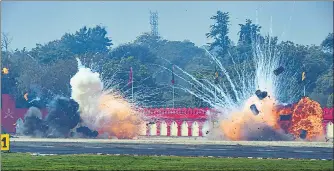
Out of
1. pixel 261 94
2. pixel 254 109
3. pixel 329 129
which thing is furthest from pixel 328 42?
pixel 254 109

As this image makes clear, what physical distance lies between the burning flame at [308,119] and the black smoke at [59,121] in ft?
76.4

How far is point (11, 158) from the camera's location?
53844 millimetres

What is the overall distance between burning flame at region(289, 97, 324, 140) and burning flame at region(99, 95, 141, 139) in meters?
18.6

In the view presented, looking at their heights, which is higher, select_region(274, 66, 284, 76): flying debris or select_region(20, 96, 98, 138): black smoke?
select_region(274, 66, 284, 76): flying debris

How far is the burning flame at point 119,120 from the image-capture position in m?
90.9

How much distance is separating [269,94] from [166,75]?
66.1 metres

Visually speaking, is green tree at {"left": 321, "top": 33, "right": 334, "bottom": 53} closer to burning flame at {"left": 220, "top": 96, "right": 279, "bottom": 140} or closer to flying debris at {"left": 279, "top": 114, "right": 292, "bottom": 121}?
burning flame at {"left": 220, "top": 96, "right": 279, "bottom": 140}

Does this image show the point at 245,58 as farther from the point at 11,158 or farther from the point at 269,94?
the point at 11,158

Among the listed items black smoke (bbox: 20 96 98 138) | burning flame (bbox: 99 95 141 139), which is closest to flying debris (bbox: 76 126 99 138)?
black smoke (bbox: 20 96 98 138)

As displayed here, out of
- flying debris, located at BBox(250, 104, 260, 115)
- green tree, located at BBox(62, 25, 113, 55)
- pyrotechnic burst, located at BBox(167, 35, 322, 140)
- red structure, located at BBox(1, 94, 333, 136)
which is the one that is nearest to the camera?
pyrotechnic burst, located at BBox(167, 35, 322, 140)

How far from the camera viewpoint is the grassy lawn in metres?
46.0

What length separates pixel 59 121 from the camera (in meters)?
91.3

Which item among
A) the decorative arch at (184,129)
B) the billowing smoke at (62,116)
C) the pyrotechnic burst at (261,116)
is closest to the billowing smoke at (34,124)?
the billowing smoke at (62,116)

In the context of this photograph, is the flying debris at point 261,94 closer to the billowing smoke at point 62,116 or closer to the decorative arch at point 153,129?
the decorative arch at point 153,129
